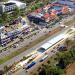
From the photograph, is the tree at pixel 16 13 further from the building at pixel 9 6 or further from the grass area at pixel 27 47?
the grass area at pixel 27 47

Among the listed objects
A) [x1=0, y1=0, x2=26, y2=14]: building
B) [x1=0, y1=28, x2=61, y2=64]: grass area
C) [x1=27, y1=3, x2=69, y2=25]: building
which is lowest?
[x1=0, y1=28, x2=61, y2=64]: grass area

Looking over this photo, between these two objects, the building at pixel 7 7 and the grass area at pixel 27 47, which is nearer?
the grass area at pixel 27 47

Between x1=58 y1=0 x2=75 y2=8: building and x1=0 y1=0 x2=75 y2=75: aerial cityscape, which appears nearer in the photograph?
x1=0 y1=0 x2=75 y2=75: aerial cityscape

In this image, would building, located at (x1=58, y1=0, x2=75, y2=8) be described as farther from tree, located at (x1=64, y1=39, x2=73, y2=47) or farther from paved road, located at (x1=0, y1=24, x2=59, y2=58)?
tree, located at (x1=64, y1=39, x2=73, y2=47)

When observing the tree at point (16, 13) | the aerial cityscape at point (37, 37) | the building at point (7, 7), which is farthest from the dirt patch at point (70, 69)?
the building at point (7, 7)

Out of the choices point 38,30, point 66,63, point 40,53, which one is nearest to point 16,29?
point 38,30

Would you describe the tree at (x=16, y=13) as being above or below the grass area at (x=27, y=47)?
above

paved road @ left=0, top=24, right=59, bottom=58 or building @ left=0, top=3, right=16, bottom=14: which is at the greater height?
building @ left=0, top=3, right=16, bottom=14

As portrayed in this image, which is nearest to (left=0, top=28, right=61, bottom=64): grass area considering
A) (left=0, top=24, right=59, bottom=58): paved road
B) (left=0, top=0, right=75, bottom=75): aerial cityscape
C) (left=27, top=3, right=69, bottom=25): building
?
(left=0, top=0, right=75, bottom=75): aerial cityscape
